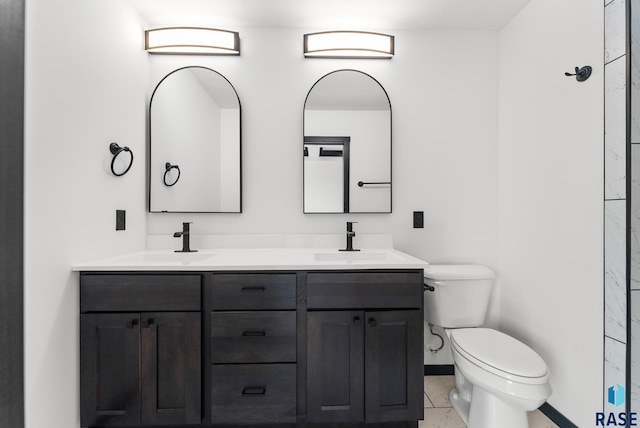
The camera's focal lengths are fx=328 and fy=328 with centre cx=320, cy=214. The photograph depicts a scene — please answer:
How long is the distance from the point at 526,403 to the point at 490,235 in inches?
42.7

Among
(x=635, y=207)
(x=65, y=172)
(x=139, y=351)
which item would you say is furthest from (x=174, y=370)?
(x=635, y=207)

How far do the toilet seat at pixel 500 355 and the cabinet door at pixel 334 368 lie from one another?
53 centimetres

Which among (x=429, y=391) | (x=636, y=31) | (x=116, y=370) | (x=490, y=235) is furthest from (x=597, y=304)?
(x=116, y=370)

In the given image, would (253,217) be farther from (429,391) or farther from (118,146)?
(429,391)

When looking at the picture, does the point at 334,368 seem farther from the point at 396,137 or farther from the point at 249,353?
the point at 396,137

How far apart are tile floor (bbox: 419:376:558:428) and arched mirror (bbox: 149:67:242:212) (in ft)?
5.31

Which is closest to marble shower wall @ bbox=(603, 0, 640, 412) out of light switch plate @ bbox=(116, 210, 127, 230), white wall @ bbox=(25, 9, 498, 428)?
white wall @ bbox=(25, 9, 498, 428)

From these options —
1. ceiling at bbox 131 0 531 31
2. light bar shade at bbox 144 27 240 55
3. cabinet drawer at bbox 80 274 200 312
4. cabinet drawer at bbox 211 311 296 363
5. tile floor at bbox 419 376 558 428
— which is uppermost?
ceiling at bbox 131 0 531 31

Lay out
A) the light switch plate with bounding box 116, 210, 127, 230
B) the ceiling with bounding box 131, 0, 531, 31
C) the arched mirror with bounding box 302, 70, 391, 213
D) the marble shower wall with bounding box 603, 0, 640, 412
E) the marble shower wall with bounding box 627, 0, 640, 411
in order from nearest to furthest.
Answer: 1. the marble shower wall with bounding box 627, 0, 640, 411
2. the marble shower wall with bounding box 603, 0, 640, 412
3. the light switch plate with bounding box 116, 210, 127, 230
4. the ceiling with bounding box 131, 0, 531, 31
5. the arched mirror with bounding box 302, 70, 391, 213

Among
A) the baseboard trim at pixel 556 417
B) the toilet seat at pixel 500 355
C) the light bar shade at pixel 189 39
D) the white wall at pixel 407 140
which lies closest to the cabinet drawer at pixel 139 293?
the white wall at pixel 407 140

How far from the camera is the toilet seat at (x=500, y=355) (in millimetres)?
1387

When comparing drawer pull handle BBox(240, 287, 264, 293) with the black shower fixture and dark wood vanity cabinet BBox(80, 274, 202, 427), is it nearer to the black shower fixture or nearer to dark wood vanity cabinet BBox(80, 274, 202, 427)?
dark wood vanity cabinet BBox(80, 274, 202, 427)

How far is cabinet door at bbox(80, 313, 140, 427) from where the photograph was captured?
1469 mm

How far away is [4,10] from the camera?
1104 millimetres
